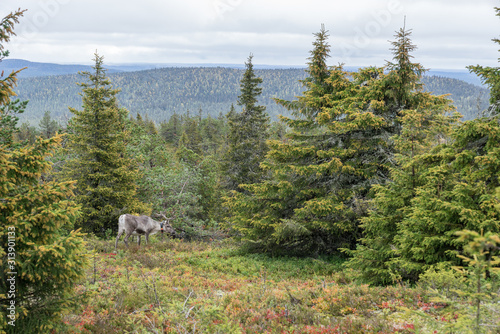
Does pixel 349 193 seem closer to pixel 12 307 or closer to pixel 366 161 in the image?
pixel 366 161

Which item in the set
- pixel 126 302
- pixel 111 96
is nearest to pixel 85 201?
pixel 111 96

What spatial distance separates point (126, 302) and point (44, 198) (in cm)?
375

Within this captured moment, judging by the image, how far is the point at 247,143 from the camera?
83.5 feet

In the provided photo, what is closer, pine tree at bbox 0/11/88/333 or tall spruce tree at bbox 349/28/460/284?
pine tree at bbox 0/11/88/333

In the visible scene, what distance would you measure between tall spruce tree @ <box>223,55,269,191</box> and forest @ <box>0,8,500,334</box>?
668 mm

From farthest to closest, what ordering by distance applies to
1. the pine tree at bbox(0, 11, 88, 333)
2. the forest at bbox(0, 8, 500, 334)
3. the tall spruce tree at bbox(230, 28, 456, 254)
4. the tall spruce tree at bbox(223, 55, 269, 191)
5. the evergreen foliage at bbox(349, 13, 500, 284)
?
1. the tall spruce tree at bbox(223, 55, 269, 191)
2. the tall spruce tree at bbox(230, 28, 456, 254)
3. the evergreen foliage at bbox(349, 13, 500, 284)
4. the forest at bbox(0, 8, 500, 334)
5. the pine tree at bbox(0, 11, 88, 333)

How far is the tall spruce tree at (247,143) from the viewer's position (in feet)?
84.4

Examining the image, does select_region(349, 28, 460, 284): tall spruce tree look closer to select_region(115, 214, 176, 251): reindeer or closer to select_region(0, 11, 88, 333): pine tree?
select_region(0, 11, 88, 333): pine tree

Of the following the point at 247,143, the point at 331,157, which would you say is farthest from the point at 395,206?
the point at 247,143

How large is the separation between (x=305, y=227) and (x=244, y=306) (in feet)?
24.1

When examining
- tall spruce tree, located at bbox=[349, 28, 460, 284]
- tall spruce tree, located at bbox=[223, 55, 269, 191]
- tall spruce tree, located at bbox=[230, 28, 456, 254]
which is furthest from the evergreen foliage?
tall spruce tree, located at bbox=[223, 55, 269, 191]

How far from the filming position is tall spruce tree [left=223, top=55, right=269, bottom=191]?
84.4 ft

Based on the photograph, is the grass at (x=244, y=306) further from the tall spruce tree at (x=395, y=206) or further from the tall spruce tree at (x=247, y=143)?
the tall spruce tree at (x=247, y=143)

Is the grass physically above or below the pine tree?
below
